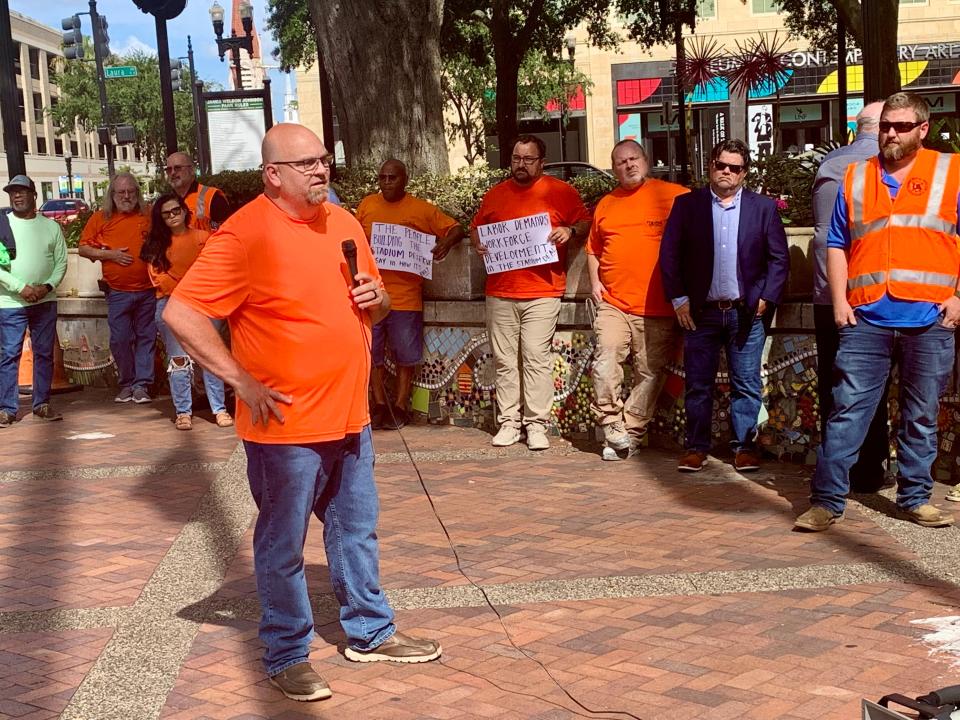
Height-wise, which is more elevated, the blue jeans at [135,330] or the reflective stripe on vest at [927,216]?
the reflective stripe on vest at [927,216]

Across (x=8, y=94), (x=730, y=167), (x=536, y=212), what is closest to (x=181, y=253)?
(x=536, y=212)

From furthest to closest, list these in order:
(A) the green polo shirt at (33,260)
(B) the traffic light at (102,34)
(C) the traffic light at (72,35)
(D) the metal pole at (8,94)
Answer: (B) the traffic light at (102,34) → (C) the traffic light at (72,35) → (D) the metal pole at (8,94) → (A) the green polo shirt at (33,260)

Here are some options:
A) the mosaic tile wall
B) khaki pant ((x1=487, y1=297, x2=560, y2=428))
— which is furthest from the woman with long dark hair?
khaki pant ((x1=487, y1=297, x2=560, y2=428))

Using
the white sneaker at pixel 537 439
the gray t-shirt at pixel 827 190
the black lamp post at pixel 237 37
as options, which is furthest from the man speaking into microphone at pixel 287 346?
the black lamp post at pixel 237 37

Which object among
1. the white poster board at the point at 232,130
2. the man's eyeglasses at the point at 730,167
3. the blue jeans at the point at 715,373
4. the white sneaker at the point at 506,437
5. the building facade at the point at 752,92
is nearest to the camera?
the man's eyeglasses at the point at 730,167

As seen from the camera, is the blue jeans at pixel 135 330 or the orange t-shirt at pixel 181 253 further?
the blue jeans at pixel 135 330

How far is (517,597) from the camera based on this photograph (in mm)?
5625

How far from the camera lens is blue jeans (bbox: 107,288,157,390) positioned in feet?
38.9

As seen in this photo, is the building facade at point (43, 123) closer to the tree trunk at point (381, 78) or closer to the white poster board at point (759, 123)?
the white poster board at point (759, 123)

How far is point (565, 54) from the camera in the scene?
44.0m

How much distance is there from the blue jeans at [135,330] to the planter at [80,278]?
869 mm

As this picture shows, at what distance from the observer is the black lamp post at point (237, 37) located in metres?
28.1

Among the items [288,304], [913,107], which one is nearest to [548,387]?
[913,107]

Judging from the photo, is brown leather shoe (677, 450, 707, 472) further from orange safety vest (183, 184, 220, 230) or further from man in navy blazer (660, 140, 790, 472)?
orange safety vest (183, 184, 220, 230)
